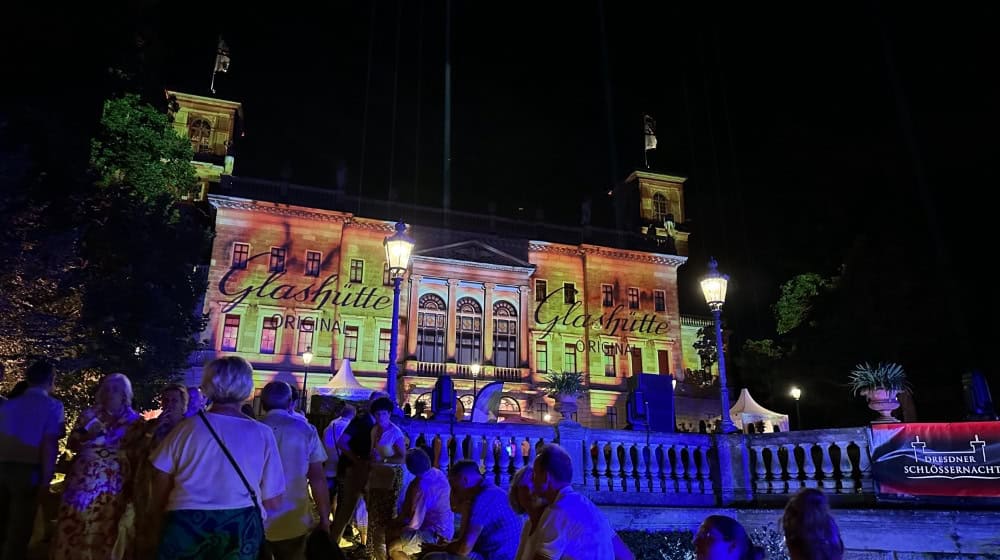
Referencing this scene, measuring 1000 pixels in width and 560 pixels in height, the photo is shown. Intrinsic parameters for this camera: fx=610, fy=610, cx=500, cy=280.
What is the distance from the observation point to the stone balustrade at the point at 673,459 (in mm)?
9141

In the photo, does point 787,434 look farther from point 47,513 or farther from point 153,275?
point 153,275

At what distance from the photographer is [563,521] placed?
138 inches

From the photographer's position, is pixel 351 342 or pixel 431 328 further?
pixel 431 328

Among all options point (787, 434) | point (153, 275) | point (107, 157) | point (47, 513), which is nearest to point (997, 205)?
point (787, 434)

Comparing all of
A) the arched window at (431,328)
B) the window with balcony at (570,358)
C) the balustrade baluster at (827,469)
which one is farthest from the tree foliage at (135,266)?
the window with balcony at (570,358)

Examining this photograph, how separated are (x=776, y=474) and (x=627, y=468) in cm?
239

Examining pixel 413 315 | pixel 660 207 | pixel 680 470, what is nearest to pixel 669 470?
pixel 680 470

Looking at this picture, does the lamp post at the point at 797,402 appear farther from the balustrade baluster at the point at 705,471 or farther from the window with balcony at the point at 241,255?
the window with balcony at the point at 241,255

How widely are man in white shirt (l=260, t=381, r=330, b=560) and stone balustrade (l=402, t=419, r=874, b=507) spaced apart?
440 cm

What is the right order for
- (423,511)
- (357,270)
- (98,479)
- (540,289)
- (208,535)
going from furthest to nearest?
(540,289) → (357,270) → (423,511) → (98,479) → (208,535)

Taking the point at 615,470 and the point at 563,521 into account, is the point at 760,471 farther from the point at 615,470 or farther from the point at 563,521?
the point at 563,521

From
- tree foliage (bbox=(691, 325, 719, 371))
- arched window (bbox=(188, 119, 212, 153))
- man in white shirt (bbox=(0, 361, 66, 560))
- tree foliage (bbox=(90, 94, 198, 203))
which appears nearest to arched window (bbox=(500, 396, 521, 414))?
tree foliage (bbox=(691, 325, 719, 371))

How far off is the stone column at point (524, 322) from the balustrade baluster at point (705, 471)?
26.6 metres

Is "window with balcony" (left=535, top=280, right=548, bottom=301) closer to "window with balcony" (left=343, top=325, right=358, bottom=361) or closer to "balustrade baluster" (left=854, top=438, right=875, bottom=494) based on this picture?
"window with balcony" (left=343, top=325, right=358, bottom=361)
